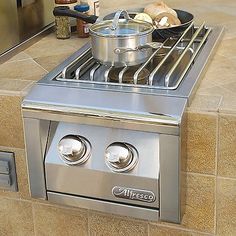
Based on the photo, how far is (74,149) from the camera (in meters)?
1.09

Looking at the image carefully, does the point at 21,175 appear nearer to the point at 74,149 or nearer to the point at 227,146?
the point at 74,149

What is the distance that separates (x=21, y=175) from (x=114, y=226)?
22 centimetres

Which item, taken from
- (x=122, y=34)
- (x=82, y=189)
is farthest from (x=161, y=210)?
(x=122, y=34)

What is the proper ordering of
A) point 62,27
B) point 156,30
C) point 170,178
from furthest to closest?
point 62,27 → point 156,30 → point 170,178

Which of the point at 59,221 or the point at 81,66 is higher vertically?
the point at 81,66

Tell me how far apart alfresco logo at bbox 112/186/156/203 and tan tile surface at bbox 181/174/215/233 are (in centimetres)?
8

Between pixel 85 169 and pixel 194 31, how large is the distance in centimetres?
51

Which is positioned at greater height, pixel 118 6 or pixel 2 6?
pixel 2 6

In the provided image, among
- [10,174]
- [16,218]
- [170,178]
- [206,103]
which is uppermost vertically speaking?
[206,103]

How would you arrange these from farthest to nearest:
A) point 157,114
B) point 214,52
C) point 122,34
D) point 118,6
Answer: point 118,6 < point 214,52 < point 122,34 < point 157,114

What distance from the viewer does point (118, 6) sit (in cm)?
176

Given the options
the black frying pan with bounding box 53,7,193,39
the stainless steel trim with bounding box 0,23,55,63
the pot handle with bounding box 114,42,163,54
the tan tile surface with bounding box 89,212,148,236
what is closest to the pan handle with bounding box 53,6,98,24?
the black frying pan with bounding box 53,7,193,39

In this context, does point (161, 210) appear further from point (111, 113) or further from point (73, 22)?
point (73, 22)

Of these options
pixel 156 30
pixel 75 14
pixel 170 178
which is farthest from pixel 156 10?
pixel 170 178
